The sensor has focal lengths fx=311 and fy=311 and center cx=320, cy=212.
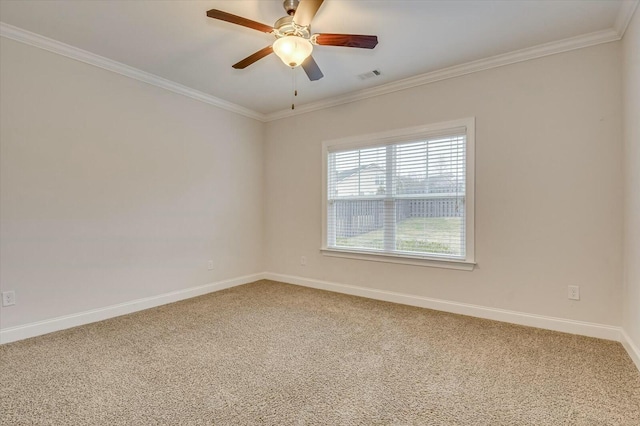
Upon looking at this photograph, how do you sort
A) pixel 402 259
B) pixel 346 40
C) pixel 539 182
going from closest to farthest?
pixel 346 40, pixel 539 182, pixel 402 259

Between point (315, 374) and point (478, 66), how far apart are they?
3191mm

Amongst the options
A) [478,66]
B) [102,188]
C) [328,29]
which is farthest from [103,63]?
[478,66]

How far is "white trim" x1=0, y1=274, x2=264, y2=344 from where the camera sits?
8.54ft

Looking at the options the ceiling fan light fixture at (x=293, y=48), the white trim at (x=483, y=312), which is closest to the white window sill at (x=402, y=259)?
the white trim at (x=483, y=312)

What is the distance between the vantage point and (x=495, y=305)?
3.08m

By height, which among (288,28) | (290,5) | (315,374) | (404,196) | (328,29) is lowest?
(315,374)

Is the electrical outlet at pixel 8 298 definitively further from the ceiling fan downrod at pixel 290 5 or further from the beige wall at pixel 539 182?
the beige wall at pixel 539 182

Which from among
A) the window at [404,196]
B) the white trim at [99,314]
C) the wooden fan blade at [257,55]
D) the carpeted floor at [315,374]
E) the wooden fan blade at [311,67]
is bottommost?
the carpeted floor at [315,374]

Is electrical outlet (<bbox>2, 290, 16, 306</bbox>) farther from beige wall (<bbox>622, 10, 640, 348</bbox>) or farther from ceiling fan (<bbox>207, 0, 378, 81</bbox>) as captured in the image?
beige wall (<bbox>622, 10, 640, 348</bbox>)

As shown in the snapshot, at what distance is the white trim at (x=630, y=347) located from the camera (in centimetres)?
212

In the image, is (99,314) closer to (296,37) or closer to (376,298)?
(376,298)

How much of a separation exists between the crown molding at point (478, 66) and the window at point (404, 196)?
51 cm

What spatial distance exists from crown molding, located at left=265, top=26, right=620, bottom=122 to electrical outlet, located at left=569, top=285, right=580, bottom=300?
2080mm

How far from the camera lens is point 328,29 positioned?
2.60 metres
